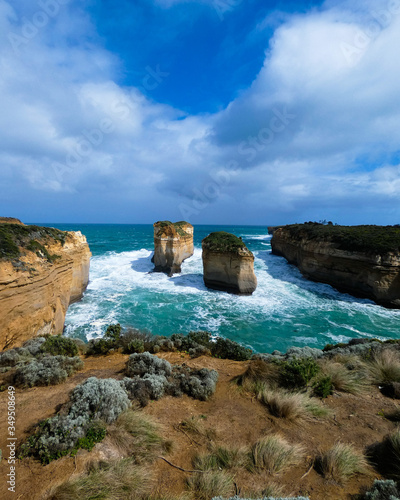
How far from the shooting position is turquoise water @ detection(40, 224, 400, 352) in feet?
44.0

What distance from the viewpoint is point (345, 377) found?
5.27m

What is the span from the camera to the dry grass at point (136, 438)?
3304mm

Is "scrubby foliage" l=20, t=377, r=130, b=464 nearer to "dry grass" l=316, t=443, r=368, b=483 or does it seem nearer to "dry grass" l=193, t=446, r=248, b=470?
"dry grass" l=193, t=446, r=248, b=470

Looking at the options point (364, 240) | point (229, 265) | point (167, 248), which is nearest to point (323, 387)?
point (229, 265)

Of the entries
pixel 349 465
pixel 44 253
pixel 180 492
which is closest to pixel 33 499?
pixel 180 492

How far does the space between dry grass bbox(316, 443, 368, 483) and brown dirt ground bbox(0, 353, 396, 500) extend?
0.27 feet

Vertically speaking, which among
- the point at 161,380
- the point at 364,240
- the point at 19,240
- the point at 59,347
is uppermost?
the point at 19,240

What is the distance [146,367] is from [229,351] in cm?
391

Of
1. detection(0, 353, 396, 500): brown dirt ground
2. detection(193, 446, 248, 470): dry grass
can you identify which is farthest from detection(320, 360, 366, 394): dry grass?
detection(193, 446, 248, 470): dry grass

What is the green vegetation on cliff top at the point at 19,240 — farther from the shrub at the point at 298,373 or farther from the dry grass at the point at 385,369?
the dry grass at the point at 385,369

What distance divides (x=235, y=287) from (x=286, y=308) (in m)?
4.84

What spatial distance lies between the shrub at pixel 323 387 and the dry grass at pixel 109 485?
402cm

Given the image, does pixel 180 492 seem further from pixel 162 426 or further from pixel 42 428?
pixel 42 428

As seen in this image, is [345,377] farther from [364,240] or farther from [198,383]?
[364,240]
